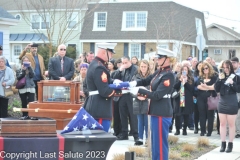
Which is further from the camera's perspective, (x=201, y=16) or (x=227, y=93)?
(x=201, y=16)

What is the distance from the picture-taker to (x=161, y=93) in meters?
7.68

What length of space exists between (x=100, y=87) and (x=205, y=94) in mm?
6516

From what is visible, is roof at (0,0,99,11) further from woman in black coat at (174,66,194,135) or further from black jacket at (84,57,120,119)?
black jacket at (84,57,120,119)

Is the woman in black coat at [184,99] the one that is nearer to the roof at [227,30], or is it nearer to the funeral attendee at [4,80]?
the funeral attendee at [4,80]

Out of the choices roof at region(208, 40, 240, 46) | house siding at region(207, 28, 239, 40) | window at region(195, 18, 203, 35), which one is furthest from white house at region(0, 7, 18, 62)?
house siding at region(207, 28, 239, 40)

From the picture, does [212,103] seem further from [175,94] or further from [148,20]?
[148,20]

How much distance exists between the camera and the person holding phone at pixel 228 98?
10.7 meters

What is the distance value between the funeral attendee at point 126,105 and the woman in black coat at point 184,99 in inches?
71.7

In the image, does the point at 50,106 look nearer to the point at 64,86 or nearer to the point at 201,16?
the point at 64,86

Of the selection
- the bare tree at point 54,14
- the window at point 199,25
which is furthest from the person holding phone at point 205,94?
the window at point 199,25

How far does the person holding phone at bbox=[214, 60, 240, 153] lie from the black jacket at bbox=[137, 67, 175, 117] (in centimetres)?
314

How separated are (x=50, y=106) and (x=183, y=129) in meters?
5.05

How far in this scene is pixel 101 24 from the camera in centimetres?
4641

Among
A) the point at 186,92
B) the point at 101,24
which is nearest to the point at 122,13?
the point at 101,24
